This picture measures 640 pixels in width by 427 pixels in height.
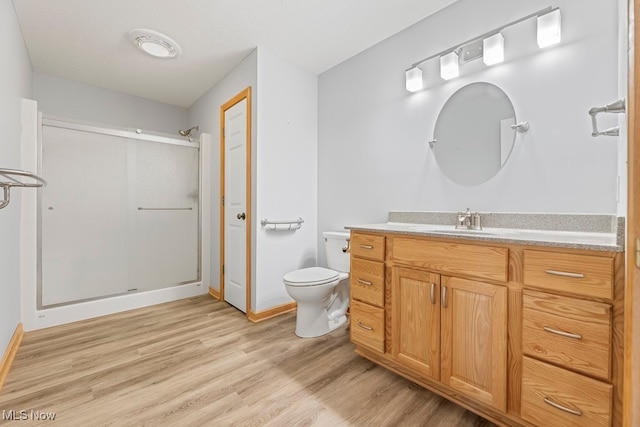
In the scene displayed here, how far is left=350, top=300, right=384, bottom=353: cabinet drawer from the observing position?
5.27 feet

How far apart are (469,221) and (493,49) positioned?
1006mm

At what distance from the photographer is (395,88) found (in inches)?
84.0

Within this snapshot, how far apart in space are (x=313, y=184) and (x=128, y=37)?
1949 mm

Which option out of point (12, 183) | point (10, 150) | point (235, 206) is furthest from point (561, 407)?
point (10, 150)

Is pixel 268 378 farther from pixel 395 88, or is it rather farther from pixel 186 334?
pixel 395 88

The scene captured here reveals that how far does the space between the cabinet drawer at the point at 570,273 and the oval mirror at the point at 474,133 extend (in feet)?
2.47

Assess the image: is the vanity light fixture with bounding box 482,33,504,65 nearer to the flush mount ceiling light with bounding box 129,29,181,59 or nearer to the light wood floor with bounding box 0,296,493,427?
the light wood floor with bounding box 0,296,493,427

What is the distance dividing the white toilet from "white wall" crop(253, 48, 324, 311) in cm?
37

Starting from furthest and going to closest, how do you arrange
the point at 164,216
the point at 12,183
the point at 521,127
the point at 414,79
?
1. the point at 164,216
2. the point at 414,79
3. the point at 521,127
4. the point at 12,183

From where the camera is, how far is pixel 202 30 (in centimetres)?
214

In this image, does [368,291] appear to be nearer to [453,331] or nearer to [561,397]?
[453,331]

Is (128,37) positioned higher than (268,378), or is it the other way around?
(128,37)

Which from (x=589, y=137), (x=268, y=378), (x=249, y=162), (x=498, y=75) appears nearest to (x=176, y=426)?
(x=268, y=378)

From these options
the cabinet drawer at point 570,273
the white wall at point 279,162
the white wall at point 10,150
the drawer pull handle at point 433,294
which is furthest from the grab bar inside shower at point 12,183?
the cabinet drawer at point 570,273
